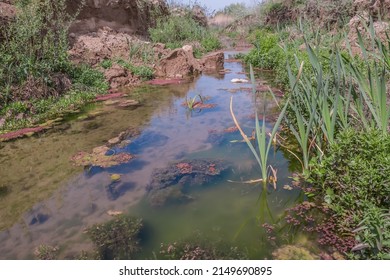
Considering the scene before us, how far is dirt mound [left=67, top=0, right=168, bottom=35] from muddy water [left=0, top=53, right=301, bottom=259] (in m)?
8.09

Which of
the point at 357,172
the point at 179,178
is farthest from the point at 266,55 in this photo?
the point at 357,172

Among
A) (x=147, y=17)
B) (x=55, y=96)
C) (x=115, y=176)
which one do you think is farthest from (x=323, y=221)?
(x=147, y=17)

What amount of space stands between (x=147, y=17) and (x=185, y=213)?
1544cm

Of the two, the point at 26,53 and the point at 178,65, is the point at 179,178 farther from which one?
the point at 178,65

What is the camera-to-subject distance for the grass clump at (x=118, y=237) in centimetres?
265

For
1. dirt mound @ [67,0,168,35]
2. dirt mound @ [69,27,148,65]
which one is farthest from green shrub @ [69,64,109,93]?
dirt mound @ [67,0,168,35]

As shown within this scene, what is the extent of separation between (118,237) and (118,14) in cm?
1395

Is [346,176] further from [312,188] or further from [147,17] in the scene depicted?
[147,17]

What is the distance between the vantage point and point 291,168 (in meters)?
3.96

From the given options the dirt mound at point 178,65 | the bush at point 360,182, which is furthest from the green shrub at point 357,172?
the dirt mound at point 178,65

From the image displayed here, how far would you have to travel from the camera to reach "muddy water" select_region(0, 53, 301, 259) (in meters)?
2.90

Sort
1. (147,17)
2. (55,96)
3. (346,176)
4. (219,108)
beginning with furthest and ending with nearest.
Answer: (147,17)
(55,96)
(219,108)
(346,176)

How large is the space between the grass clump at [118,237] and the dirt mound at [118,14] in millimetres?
10960

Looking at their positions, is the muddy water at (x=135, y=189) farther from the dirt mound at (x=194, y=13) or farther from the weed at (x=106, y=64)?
the dirt mound at (x=194, y=13)
